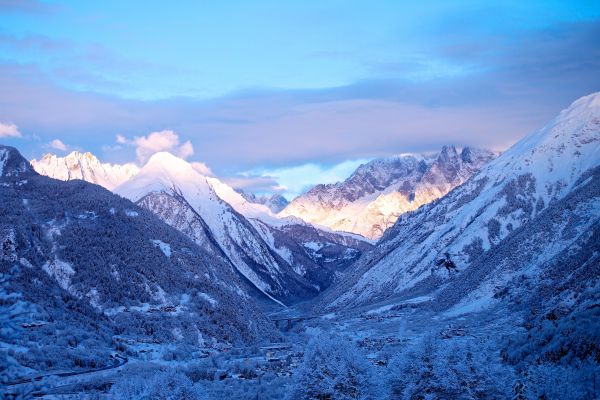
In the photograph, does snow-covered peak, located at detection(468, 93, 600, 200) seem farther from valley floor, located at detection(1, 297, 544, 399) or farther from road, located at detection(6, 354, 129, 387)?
road, located at detection(6, 354, 129, 387)

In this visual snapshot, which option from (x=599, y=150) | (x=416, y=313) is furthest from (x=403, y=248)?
(x=416, y=313)

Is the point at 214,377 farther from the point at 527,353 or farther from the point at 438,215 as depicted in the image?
the point at 438,215

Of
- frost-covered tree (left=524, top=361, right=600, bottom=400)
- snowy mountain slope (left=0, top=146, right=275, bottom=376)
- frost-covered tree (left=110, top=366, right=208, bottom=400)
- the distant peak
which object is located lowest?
frost-covered tree (left=524, top=361, right=600, bottom=400)

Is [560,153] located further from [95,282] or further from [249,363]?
[249,363]

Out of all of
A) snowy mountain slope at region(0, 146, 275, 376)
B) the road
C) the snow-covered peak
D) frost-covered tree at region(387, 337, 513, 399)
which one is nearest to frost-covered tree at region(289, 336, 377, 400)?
frost-covered tree at region(387, 337, 513, 399)

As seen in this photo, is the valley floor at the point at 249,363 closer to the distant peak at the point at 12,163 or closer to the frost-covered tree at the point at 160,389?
the frost-covered tree at the point at 160,389

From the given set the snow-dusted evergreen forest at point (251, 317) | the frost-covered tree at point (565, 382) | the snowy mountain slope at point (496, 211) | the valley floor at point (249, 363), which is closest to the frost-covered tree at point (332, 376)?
the snow-dusted evergreen forest at point (251, 317)
